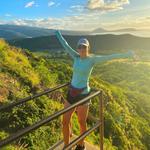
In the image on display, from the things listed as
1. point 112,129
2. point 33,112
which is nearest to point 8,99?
point 33,112

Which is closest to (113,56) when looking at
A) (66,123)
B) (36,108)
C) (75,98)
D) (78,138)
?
(75,98)

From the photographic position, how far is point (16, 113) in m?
10.5

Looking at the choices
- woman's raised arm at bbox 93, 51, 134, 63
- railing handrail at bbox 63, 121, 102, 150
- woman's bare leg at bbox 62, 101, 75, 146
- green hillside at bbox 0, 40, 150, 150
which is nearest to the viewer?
railing handrail at bbox 63, 121, 102, 150

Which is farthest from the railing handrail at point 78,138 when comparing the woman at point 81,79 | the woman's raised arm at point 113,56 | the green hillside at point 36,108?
the green hillside at point 36,108

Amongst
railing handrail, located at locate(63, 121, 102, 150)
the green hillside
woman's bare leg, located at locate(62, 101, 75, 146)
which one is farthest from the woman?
the green hillside

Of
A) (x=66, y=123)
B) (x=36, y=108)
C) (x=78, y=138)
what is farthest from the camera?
(x=36, y=108)

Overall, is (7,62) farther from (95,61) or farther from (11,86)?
→ (95,61)

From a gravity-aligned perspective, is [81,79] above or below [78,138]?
→ above

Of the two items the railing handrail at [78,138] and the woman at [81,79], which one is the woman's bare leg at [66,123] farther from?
the railing handrail at [78,138]

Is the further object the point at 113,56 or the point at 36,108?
the point at 36,108

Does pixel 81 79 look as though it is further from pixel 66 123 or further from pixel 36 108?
pixel 36 108

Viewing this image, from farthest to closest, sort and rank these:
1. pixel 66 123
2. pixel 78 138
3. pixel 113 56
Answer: pixel 66 123 → pixel 113 56 → pixel 78 138

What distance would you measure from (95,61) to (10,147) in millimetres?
2954

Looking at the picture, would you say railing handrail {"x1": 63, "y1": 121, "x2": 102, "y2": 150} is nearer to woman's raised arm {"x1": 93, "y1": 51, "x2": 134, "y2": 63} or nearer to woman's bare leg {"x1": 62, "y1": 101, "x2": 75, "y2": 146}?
woman's bare leg {"x1": 62, "y1": 101, "x2": 75, "y2": 146}
